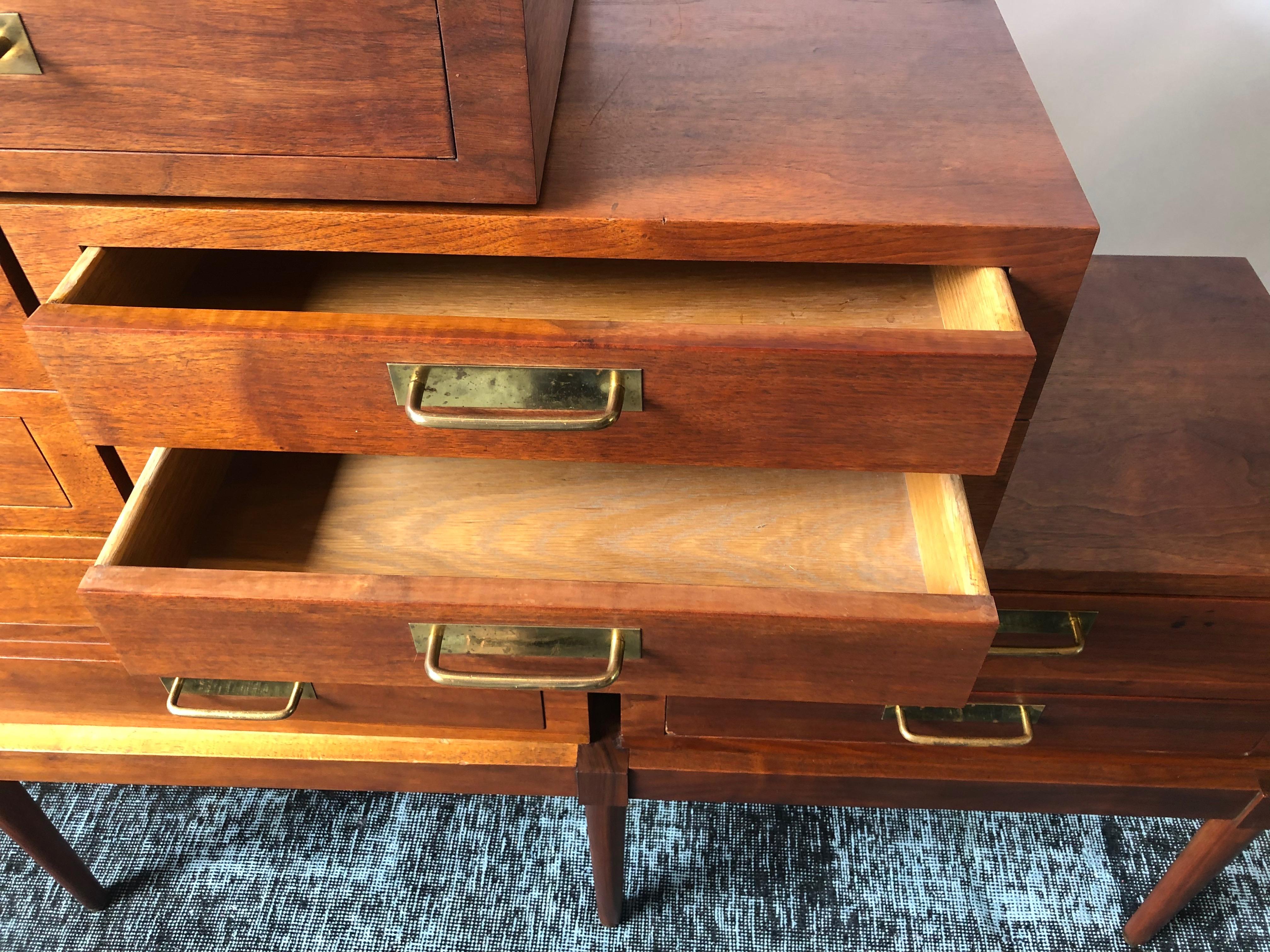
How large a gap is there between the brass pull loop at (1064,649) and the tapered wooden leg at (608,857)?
13.9 inches

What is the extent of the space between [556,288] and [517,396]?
0.17m

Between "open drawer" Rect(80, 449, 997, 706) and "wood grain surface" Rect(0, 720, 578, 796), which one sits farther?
"wood grain surface" Rect(0, 720, 578, 796)

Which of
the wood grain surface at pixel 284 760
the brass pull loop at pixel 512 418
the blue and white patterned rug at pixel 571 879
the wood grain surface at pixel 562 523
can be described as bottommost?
the blue and white patterned rug at pixel 571 879

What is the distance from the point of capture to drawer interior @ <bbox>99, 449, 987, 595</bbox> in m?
0.67

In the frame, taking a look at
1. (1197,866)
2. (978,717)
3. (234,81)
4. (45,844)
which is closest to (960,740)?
(978,717)

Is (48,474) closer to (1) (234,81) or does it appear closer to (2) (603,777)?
(1) (234,81)

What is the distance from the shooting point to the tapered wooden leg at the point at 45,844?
→ 89 cm

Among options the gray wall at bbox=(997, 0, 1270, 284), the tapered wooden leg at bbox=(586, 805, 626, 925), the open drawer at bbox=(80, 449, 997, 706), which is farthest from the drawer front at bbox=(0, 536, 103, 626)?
the gray wall at bbox=(997, 0, 1270, 284)

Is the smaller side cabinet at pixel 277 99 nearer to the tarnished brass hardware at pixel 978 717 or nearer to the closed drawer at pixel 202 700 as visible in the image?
the closed drawer at pixel 202 700

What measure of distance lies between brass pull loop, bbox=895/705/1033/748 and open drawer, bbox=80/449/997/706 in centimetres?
13

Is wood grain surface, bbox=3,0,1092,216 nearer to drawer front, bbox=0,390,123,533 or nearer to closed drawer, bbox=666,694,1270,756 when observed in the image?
drawer front, bbox=0,390,123,533

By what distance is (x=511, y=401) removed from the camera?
21.2 inches

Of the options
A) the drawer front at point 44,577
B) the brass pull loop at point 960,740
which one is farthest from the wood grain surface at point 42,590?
the brass pull loop at point 960,740

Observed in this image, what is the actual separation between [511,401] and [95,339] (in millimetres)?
222
